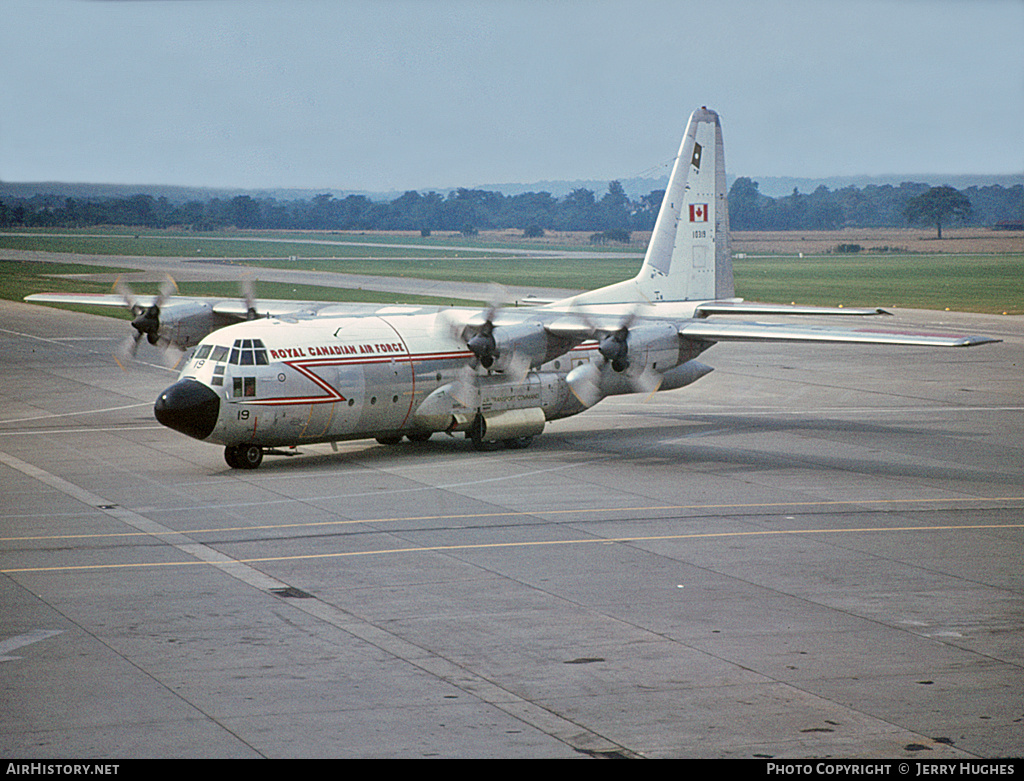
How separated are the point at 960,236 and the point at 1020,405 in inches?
6337

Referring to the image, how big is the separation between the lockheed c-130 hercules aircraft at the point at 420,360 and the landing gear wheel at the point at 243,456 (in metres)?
0.03

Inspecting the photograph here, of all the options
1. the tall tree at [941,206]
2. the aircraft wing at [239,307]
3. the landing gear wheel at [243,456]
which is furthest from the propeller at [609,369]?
the tall tree at [941,206]

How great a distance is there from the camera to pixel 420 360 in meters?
32.3

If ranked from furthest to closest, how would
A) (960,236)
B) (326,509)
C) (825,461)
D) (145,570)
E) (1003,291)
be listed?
(960,236) → (1003,291) → (825,461) → (326,509) → (145,570)

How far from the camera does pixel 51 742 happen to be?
43.1 feet

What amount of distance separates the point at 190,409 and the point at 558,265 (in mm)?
98345

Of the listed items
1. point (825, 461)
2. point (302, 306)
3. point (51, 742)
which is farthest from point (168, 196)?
point (51, 742)

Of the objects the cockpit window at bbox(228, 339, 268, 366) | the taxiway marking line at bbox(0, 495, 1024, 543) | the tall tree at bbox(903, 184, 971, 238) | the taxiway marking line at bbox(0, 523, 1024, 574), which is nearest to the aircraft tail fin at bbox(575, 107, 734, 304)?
the cockpit window at bbox(228, 339, 268, 366)

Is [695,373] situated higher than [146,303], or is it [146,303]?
[146,303]

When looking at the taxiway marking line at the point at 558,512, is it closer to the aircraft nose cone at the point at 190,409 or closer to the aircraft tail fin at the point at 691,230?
the aircraft nose cone at the point at 190,409

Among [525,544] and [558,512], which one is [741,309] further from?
[525,544]

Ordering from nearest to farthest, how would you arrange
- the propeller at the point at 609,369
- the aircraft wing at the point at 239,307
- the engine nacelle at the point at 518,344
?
the propeller at the point at 609,369 < the engine nacelle at the point at 518,344 < the aircraft wing at the point at 239,307

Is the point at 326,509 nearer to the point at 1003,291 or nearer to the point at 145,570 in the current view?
the point at 145,570

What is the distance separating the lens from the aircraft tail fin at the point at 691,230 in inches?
1537
